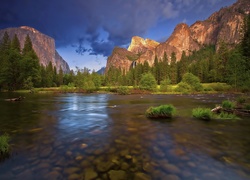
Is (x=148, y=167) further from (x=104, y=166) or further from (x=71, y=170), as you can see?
(x=71, y=170)

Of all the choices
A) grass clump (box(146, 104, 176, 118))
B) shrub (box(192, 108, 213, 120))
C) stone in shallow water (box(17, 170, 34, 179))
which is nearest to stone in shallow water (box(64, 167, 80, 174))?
stone in shallow water (box(17, 170, 34, 179))

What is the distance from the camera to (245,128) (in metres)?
11.9

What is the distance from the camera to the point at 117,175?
18.8 feet

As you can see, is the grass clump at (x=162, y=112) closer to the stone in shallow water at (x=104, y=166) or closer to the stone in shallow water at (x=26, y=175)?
the stone in shallow water at (x=104, y=166)

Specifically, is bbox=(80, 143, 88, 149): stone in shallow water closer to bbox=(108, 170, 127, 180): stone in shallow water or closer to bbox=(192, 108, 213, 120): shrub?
bbox=(108, 170, 127, 180): stone in shallow water

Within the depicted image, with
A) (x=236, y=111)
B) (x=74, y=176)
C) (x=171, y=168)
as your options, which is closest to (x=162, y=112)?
(x=236, y=111)

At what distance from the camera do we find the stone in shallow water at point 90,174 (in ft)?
18.3

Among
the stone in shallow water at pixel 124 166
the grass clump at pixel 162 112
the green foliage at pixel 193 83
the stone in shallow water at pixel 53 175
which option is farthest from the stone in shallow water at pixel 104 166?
the green foliage at pixel 193 83

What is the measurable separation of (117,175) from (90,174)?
840 millimetres

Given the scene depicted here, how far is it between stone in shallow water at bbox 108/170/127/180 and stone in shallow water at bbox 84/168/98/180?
1.56 feet

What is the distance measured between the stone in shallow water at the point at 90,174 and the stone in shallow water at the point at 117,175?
1.56ft

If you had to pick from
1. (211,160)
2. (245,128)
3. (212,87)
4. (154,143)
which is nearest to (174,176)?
(211,160)

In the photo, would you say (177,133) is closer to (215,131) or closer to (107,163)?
(215,131)

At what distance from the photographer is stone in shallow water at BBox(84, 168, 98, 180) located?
5.57 metres
